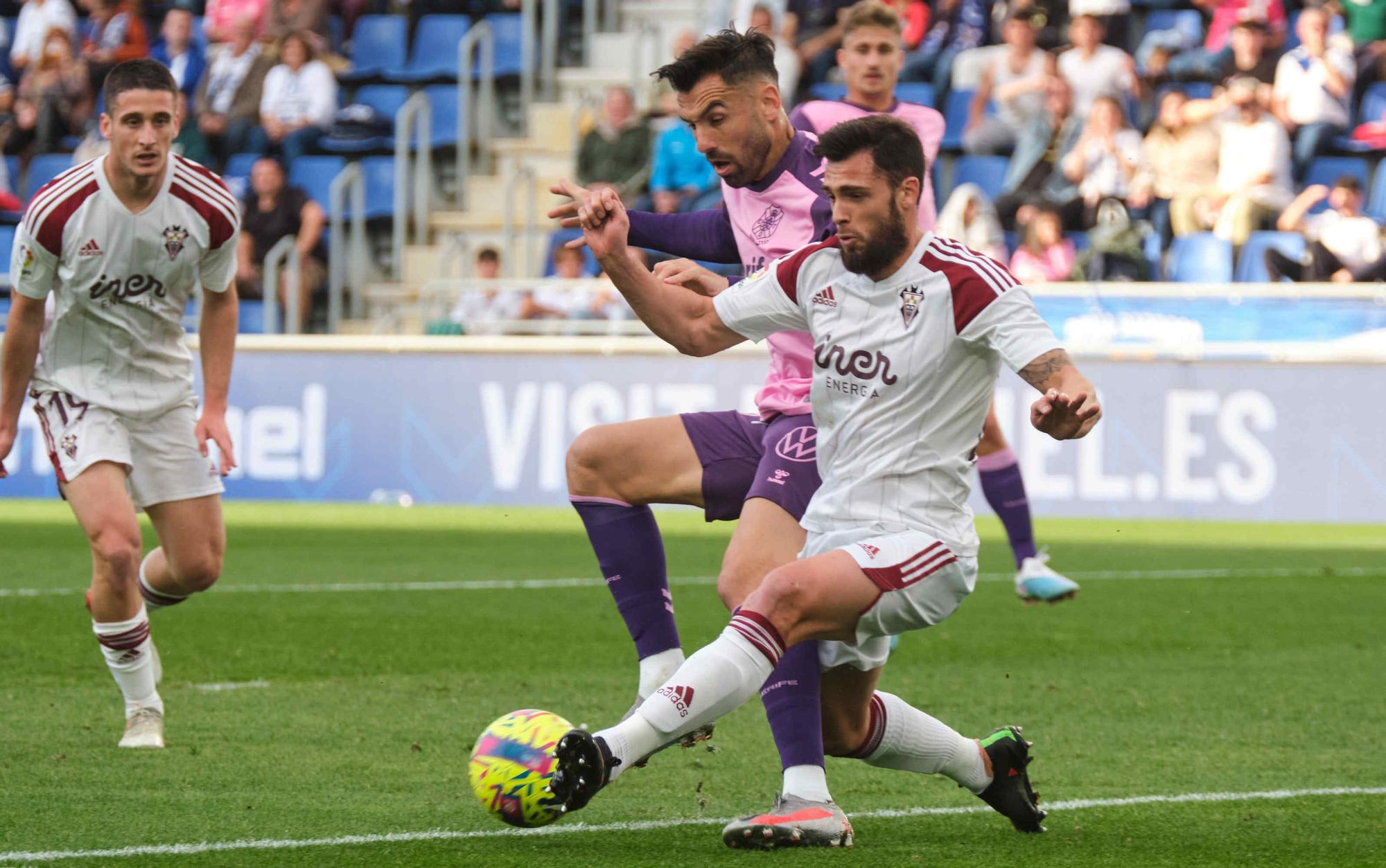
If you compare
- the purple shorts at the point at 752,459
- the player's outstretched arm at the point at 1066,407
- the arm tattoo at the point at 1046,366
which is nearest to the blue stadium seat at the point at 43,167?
the purple shorts at the point at 752,459

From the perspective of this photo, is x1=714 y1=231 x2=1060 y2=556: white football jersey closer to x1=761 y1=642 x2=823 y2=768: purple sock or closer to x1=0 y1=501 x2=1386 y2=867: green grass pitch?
x1=761 y1=642 x2=823 y2=768: purple sock

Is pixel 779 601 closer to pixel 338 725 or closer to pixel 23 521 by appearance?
pixel 338 725

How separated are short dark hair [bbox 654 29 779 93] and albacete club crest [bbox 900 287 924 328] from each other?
42.3 inches

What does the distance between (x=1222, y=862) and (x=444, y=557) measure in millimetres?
8429

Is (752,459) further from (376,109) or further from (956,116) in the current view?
(376,109)

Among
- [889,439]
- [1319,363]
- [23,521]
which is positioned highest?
[889,439]

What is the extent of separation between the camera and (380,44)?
72.6ft

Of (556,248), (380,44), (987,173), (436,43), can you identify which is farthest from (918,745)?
(380,44)

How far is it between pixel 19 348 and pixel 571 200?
7.09 ft

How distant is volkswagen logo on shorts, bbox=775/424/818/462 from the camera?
5430 millimetres

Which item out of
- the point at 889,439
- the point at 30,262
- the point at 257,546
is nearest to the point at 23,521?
the point at 257,546

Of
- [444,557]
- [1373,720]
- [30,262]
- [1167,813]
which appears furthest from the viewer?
[444,557]

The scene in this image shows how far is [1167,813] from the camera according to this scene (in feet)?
17.3

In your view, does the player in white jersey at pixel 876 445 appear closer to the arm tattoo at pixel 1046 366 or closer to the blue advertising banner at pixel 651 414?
the arm tattoo at pixel 1046 366
